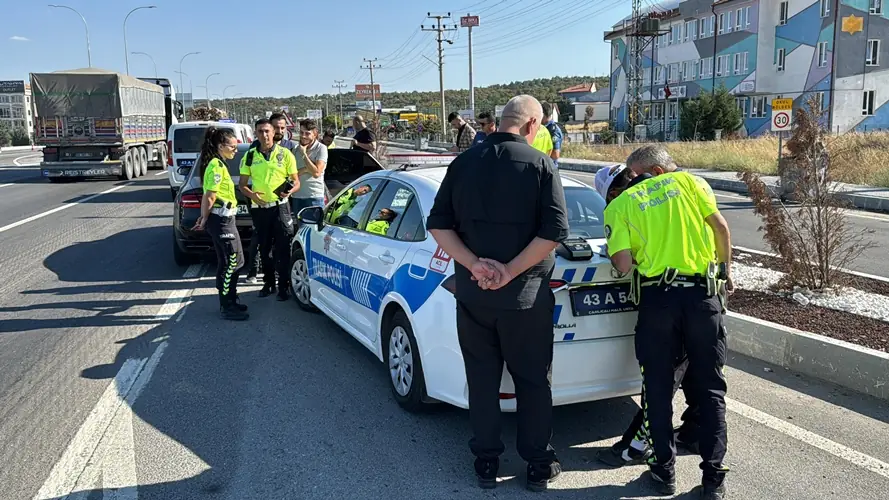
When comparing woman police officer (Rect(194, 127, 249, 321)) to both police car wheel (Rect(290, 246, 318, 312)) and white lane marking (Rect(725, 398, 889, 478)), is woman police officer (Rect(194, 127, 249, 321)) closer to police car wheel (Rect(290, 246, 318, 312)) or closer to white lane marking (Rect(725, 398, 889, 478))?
police car wheel (Rect(290, 246, 318, 312))

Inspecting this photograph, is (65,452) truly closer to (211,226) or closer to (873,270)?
(211,226)

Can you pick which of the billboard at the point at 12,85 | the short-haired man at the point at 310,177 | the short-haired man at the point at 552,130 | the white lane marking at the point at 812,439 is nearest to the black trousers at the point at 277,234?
the short-haired man at the point at 310,177

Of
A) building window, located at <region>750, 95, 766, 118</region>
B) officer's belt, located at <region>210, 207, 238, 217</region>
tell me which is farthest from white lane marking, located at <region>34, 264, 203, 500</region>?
building window, located at <region>750, 95, 766, 118</region>

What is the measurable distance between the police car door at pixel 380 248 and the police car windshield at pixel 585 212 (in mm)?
1002

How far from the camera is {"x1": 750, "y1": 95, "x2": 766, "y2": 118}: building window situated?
49.5 m

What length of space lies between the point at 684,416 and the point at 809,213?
343 cm

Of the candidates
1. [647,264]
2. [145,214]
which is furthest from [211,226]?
[145,214]

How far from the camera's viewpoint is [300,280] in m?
7.18

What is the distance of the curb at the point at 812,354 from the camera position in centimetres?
473

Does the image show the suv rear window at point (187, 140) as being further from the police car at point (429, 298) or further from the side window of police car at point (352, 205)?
the police car at point (429, 298)

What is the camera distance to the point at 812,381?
5031 millimetres

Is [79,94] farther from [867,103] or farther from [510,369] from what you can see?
[867,103]

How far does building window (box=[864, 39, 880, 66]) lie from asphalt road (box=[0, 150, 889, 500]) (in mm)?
46989

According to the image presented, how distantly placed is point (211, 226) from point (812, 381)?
5.29 meters
